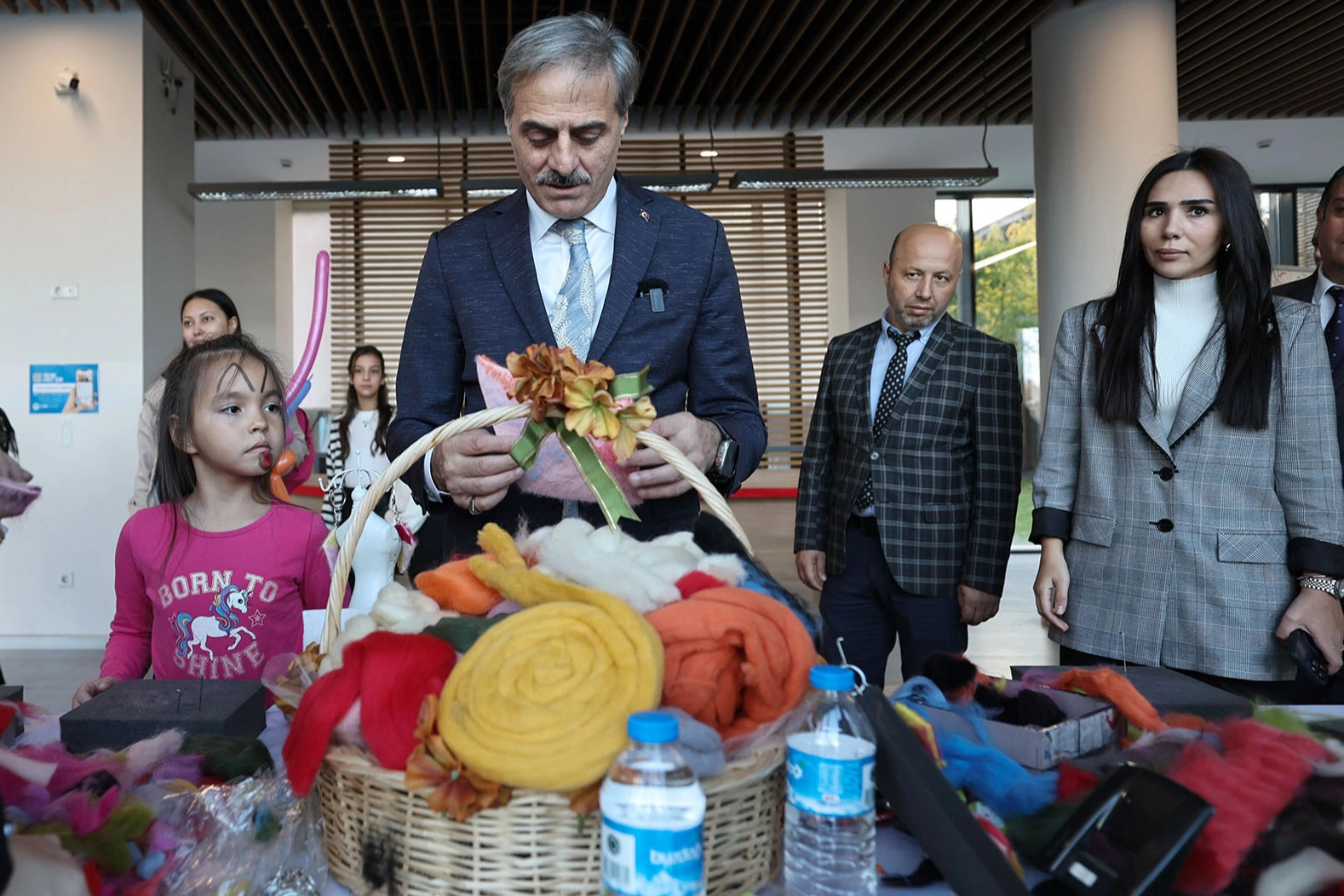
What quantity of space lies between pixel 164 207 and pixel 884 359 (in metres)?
4.71

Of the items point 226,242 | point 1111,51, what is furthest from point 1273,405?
point 226,242

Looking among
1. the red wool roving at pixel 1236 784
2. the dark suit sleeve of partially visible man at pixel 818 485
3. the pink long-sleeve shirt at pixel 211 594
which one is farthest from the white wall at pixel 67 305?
the red wool roving at pixel 1236 784

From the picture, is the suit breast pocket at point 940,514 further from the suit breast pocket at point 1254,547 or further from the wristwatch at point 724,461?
the wristwatch at point 724,461

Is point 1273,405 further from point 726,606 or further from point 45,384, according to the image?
point 45,384

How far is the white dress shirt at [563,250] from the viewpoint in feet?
4.77

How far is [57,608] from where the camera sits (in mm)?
5016

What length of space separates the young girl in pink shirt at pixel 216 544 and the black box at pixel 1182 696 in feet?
4.52

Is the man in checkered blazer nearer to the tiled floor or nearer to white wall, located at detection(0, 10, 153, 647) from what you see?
the tiled floor

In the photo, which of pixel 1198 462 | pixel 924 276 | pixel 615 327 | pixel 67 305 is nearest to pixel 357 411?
pixel 67 305

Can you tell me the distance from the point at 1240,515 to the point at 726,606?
1379 mm

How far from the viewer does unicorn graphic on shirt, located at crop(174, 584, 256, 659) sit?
1.69m

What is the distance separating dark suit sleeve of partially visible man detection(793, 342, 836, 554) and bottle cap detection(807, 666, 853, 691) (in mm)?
2115

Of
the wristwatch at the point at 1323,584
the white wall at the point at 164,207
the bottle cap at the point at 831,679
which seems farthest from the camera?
the white wall at the point at 164,207

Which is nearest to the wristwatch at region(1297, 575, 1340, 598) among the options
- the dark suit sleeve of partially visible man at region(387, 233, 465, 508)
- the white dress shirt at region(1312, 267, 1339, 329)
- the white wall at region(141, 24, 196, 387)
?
the white dress shirt at region(1312, 267, 1339, 329)
